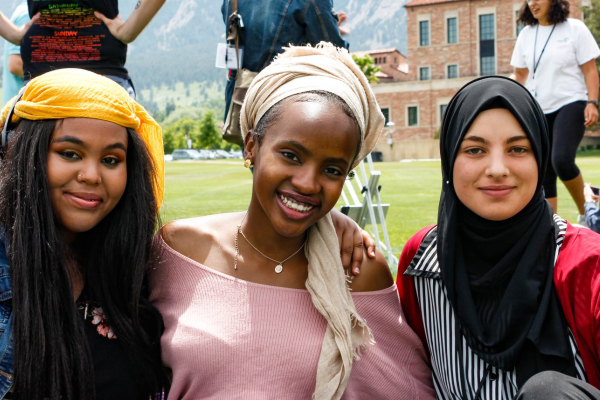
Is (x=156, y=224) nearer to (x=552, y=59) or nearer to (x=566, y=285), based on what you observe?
(x=566, y=285)

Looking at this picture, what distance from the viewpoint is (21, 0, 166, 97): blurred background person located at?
3.97 m

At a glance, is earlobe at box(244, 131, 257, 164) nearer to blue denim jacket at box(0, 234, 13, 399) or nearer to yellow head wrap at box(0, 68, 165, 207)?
yellow head wrap at box(0, 68, 165, 207)

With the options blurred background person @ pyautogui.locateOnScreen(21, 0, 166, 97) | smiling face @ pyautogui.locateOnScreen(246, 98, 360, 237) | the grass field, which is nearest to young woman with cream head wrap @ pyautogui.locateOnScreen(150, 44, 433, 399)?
smiling face @ pyautogui.locateOnScreen(246, 98, 360, 237)

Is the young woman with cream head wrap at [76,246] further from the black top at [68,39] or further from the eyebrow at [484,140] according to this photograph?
the black top at [68,39]

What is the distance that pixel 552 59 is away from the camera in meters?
5.92

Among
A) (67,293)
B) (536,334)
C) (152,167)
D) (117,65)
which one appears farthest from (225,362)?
(117,65)

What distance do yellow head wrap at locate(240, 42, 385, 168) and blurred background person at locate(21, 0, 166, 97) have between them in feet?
5.54

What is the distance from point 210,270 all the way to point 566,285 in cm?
144

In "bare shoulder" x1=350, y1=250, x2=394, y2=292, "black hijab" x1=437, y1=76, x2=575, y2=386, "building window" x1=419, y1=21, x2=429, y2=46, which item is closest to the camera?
"black hijab" x1=437, y1=76, x2=575, y2=386

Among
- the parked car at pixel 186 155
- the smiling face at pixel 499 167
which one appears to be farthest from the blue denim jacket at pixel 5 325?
the parked car at pixel 186 155

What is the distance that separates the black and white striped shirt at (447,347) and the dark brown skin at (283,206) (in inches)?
7.0

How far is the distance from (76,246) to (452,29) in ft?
202

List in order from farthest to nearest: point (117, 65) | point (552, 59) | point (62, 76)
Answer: point (552, 59) → point (117, 65) → point (62, 76)

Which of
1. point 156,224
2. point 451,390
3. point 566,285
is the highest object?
point 156,224
